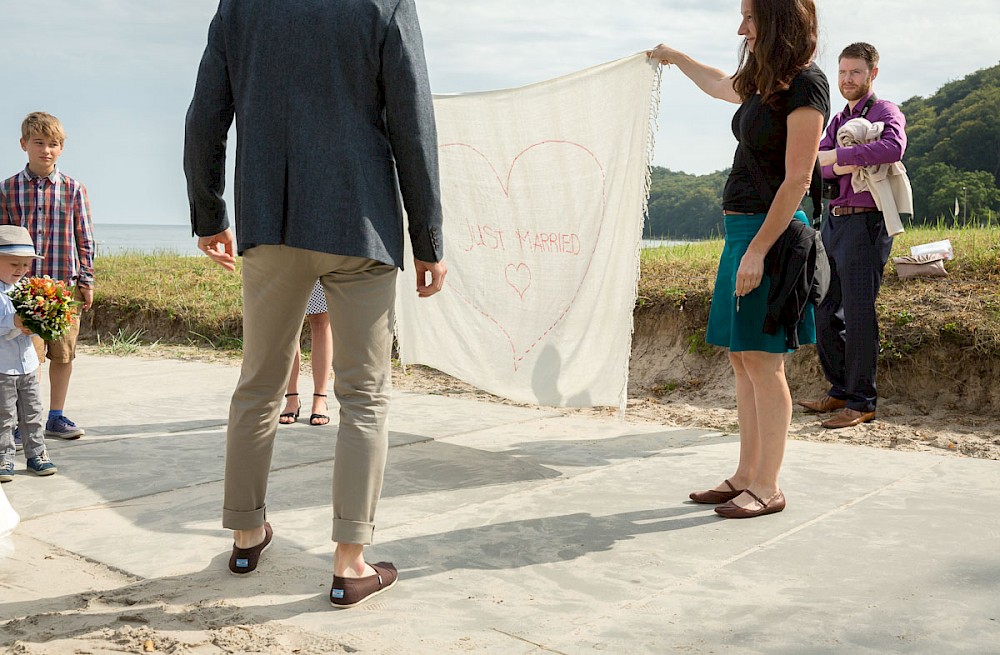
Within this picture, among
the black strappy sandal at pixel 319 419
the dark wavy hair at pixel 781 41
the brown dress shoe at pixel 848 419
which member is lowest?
the black strappy sandal at pixel 319 419

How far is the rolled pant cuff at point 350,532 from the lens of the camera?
8.91 ft

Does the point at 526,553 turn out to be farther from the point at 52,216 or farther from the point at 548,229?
the point at 52,216

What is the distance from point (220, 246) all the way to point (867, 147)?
387cm

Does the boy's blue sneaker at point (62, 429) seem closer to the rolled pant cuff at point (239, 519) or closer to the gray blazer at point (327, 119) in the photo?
the rolled pant cuff at point (239, 519)

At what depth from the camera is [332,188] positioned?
8.70ft

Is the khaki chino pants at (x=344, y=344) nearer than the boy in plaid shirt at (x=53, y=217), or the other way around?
the khaki chino pants at (x=344, y=344)

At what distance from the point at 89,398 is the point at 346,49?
4.68 metres

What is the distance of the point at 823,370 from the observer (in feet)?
19.1

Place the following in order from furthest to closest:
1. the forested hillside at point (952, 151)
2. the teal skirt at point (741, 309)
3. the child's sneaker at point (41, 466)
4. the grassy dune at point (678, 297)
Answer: the forested hillside at point (952, 151) → the grassy dune at point (678, 297) → the child's sneaker at point (41, 466) → the teal skirt at point (741, 309)

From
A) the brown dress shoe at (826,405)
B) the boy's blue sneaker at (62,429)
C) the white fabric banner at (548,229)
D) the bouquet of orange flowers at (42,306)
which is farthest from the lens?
the brown dress shoe at (826,405)

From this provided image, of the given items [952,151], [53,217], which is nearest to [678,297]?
[53,217]

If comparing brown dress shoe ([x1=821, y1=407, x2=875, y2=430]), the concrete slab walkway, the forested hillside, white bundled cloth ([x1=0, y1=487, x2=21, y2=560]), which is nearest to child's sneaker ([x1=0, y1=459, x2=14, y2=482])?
the concrete slab walkway

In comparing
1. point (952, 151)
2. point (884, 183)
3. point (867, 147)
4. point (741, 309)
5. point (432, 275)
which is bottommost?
point (741, 309)

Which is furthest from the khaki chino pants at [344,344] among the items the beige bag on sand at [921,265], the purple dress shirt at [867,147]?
the beige bag on sand at [921,265]
